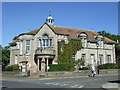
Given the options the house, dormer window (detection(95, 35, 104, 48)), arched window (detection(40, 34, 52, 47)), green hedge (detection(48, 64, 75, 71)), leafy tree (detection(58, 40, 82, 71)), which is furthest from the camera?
dormer window (detection(95, 35, 104, 48))

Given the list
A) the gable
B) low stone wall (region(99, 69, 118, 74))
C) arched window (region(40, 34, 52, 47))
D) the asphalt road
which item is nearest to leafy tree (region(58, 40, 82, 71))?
arched window (region(40, 34, 52, 47))

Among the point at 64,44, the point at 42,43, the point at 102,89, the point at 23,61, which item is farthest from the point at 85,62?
the point at 102,89

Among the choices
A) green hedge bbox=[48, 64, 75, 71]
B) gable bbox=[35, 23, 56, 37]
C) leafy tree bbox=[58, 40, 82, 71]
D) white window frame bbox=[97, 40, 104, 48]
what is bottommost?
green hedge bbox=[48, 64, 75, 71]

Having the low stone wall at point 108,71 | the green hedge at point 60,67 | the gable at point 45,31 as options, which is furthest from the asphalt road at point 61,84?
the gable at point 45,31

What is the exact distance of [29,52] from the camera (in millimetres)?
40688

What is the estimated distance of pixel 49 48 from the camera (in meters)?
39.9

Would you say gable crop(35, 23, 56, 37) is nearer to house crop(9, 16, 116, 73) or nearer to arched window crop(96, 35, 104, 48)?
house crop(9, 16, 116, 73)

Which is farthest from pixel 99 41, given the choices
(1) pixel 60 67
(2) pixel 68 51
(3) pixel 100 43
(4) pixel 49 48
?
(1) pixel 60 67

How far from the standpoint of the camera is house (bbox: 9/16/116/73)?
3906cm

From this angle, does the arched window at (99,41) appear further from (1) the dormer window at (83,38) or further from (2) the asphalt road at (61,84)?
(2) the asphalt road at (61,84)

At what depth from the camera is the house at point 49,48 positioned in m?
39.1

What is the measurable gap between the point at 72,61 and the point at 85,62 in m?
2.94

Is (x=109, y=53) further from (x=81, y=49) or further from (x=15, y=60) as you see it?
(x=15, y=60)

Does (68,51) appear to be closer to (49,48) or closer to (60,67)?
(49,48)
